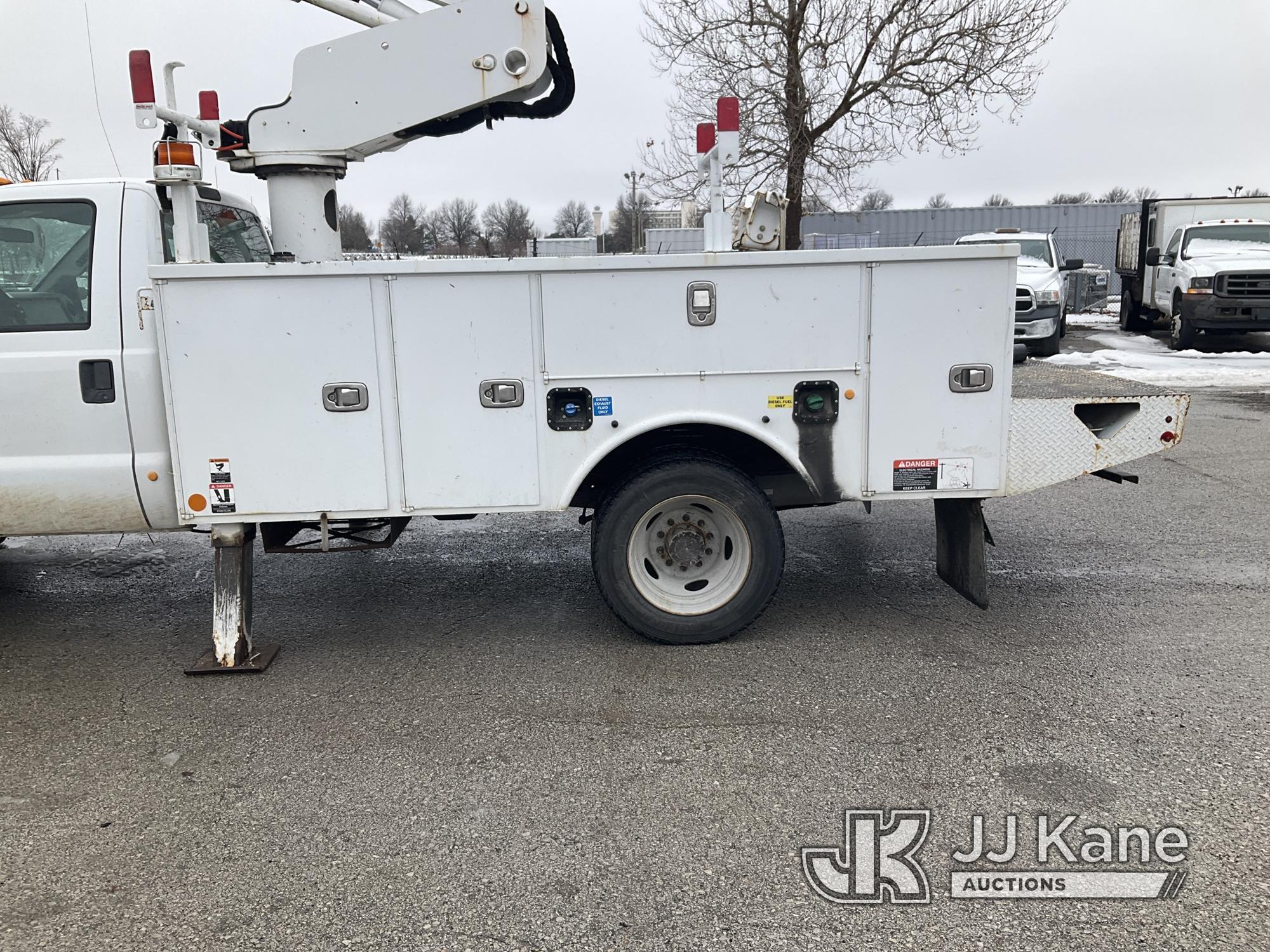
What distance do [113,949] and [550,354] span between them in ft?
8.95

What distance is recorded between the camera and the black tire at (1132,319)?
70.2ft

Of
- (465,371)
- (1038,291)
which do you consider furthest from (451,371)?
(1038,291)

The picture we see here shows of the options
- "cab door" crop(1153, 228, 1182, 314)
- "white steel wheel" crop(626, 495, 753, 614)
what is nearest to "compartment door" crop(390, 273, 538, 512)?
"white steel wheel" crop(626, 495, 753, 614)

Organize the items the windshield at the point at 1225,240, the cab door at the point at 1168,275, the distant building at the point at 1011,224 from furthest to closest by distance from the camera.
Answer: the distant building at the point at 1011,224
the cab door at the point at 1168,275
the windshield at the point at 1225,240

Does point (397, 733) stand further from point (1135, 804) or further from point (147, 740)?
point (1135, 804)

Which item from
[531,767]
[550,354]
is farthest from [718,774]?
[550,354]

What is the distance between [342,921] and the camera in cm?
274

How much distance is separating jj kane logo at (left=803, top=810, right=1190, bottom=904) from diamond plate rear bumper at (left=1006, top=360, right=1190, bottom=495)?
6.11 ft

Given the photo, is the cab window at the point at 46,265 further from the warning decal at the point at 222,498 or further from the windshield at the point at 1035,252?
the windshield at the point at 1035,252

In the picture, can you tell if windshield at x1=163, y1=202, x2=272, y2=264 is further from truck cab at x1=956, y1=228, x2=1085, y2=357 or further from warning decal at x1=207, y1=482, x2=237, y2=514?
truck cab at x1=956, y1=228, x2=1085, y2=357

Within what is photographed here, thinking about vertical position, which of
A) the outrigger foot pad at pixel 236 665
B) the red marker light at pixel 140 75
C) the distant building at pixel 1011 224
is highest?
the distant building at pixel 1011 224

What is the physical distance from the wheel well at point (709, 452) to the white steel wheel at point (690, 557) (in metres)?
0.28

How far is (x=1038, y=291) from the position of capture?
15188 millimetres

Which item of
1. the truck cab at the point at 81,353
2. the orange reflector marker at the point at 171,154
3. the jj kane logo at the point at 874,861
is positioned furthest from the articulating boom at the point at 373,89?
the jj kane logo at the point at 874,861
